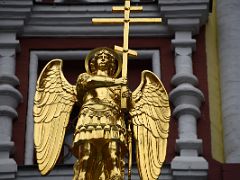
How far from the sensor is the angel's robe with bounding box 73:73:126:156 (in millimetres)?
12711

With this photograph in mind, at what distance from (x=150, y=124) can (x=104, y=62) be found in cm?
80

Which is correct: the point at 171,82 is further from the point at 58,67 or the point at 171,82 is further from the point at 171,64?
the point at 58,67

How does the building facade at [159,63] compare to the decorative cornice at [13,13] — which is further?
the decorative cornice at [13,13]

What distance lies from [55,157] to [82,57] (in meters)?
2.66

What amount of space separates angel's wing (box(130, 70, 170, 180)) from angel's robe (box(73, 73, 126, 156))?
363mm

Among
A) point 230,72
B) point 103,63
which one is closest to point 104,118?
point 103,63

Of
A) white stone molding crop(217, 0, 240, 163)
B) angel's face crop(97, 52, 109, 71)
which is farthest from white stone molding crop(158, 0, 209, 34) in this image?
angel's face crop(97, 52, 109, 71)

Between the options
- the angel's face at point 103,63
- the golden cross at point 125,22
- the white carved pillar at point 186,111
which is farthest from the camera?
the white carved pillar at point 186,111

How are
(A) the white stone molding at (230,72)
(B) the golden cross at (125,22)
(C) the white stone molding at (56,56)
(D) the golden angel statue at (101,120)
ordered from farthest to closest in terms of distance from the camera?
(C) the white stone molding at (56,56) → (A) the white stone molding at (230,72) → (B) the golden cross at (125,22) → (D) the golden angel statue at (101,120)

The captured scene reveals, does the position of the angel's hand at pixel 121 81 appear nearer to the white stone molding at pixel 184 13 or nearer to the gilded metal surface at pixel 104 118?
the gilded metal surface at pixel 104 118

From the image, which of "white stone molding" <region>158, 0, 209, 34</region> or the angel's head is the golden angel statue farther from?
"white stone molding" <region>158, 0, 209, 34</region>

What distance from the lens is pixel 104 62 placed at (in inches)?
532

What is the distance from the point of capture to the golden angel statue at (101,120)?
12.7 metres

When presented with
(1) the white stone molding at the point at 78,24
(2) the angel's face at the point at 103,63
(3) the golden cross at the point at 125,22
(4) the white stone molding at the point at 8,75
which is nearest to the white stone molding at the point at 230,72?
(1) the white stone molding at the point at 78,24
